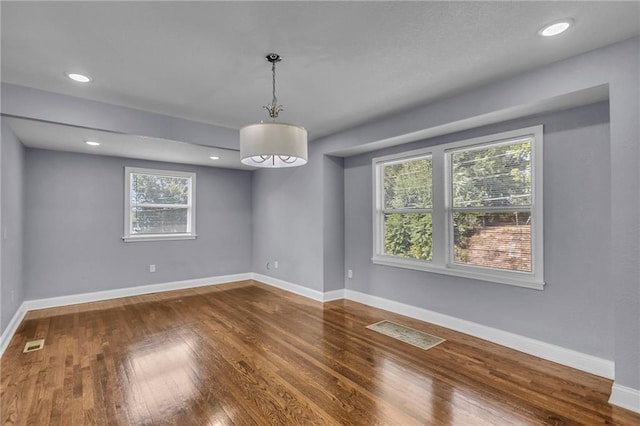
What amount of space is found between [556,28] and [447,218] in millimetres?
2114

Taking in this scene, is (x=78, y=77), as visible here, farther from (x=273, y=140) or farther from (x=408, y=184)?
(x=408, y=184)

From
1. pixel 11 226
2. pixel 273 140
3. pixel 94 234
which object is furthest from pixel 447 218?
pixel 94 234

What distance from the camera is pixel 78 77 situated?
2852mm

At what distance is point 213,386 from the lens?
8.09ft

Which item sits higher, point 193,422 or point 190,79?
point 190,79

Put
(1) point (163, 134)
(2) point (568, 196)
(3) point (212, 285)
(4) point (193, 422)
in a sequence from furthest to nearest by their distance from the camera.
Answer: (3) point (212, 285)
(1) point (163, 134)
(2) point (568, 196)
(4) point (193, 422)

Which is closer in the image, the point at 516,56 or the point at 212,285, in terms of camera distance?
the point at 516,56

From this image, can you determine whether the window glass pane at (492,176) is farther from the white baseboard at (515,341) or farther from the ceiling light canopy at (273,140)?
the ceiling light canopy at (273,140)

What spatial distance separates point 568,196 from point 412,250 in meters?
1.82

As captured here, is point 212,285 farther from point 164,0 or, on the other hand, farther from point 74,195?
point 164,0

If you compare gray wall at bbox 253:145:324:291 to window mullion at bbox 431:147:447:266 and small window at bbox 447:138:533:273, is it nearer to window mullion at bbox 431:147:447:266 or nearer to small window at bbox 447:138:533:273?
window mullion at bbox 431:147:447:266

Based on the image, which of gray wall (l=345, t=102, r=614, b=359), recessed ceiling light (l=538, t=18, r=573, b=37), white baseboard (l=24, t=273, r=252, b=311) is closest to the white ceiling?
recessed ceiling light (l=538, t=18, r=573, b=37)

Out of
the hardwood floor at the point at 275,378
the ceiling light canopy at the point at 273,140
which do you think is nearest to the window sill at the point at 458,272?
the hardwood floor at the point at 275,378

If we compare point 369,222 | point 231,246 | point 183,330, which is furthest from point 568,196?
point 231,246
